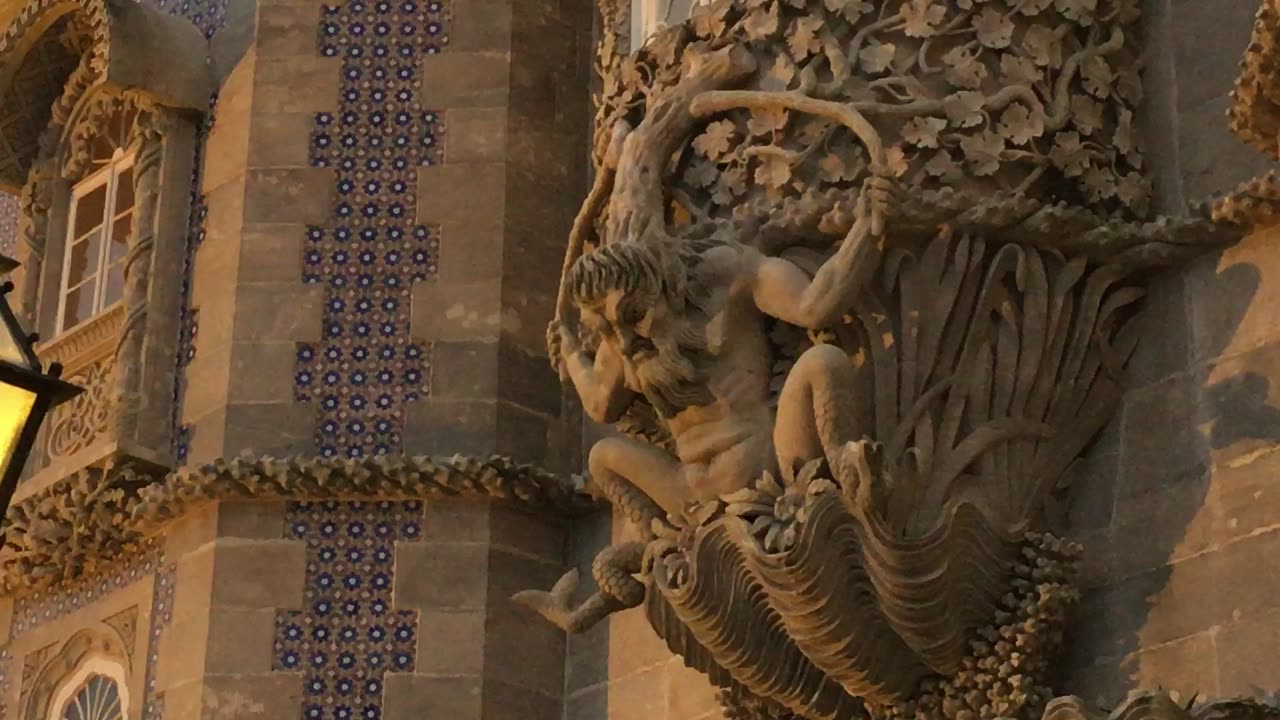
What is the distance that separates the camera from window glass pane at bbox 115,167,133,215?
41.9ft

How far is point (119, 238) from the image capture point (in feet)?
41.9

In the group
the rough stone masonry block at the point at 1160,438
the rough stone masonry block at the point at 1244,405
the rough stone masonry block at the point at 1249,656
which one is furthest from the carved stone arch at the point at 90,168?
the rough stone masonry block at the point at 1249,656

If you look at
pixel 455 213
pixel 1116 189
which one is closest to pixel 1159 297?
pixel 1116 189

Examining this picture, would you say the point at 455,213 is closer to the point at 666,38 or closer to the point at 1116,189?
the point at 666,38

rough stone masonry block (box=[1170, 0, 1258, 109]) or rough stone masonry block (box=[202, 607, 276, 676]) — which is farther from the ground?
rough stone masonry block (box=[1170, 0, 1258, 109])

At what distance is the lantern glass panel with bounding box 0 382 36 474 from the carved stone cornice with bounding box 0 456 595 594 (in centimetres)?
462

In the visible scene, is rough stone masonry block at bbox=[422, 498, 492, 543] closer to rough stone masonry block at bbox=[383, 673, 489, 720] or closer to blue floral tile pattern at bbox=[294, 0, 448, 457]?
blue floral tile pattern at bbox=[294, 0, 448, 457]

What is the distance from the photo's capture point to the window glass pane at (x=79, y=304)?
12773 millimetres

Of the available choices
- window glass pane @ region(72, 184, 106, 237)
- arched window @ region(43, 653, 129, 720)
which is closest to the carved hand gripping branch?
arched window @ region(43, 653, 129, 720)

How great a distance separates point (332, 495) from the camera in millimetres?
11125

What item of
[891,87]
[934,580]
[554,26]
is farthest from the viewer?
[554,26]

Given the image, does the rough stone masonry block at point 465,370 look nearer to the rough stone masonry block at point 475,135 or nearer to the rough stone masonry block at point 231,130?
the rough stone masonry block at point 475,135

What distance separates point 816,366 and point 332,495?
2.97 meters

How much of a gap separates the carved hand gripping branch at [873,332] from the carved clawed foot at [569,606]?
11 cm
